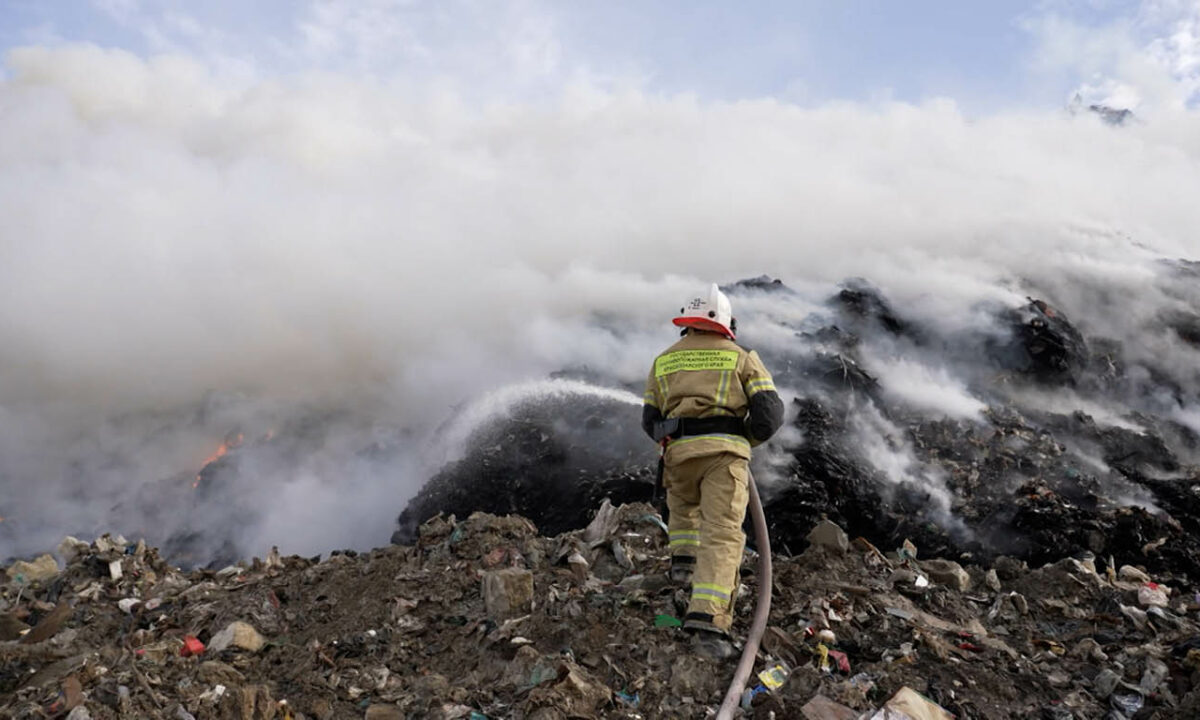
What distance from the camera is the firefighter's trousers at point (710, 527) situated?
4434 millimetres

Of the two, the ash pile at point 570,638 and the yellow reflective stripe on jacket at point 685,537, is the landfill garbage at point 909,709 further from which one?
the yellow reflective stripe on jacket at point 685,537

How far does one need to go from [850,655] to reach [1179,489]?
48.1 ft

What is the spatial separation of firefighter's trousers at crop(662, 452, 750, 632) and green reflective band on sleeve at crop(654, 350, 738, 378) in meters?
0.66

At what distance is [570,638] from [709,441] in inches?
67.3

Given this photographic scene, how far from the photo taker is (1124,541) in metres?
12.1

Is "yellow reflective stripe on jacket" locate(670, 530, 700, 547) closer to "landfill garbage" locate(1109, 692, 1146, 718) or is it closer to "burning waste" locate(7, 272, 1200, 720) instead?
"burning waste" locate(7, 272, 1200, 720)

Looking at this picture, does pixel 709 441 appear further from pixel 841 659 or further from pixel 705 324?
pixel 841 659

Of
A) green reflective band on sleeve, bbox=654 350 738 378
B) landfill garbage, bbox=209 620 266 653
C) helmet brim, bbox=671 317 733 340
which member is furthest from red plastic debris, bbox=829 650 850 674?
landfill garbage, bbox=209 620 266 653

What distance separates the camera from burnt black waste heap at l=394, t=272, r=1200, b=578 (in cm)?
1293

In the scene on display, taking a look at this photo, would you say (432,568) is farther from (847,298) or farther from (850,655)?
(847,298)

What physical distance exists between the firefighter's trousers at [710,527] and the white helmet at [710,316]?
992 mm

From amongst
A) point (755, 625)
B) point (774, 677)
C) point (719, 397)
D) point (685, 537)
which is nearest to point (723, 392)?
point (719, 397)

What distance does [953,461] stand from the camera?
15531 mm

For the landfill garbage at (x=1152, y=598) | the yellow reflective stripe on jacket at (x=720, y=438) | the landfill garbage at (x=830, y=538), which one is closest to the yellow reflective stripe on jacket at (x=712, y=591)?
the yellow reflective stripe on jacket at (x=720, y=438)
